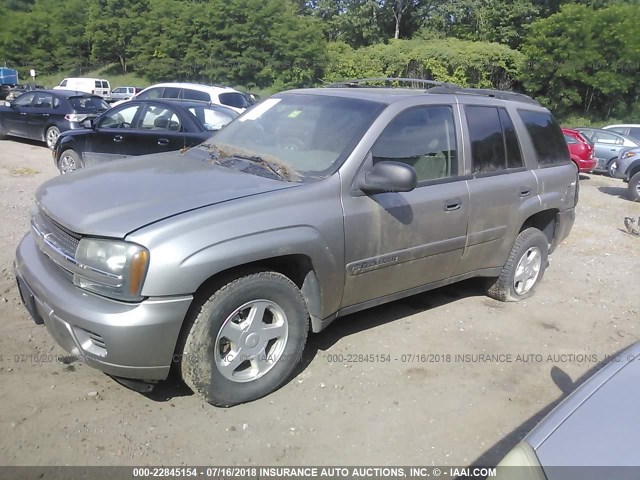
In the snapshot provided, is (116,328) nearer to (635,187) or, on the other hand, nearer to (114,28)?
(635,187)

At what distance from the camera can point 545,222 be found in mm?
5441

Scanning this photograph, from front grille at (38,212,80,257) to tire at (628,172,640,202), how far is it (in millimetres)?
12319

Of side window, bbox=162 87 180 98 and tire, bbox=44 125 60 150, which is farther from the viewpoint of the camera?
side window, bbox=162 87 180 98

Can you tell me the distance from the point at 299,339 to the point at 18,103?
13.6m

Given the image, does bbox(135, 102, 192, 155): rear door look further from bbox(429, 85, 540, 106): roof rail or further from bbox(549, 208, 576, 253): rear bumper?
bbox(549, 208, 576, 253): rear bumper

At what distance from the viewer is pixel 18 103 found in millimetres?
14055

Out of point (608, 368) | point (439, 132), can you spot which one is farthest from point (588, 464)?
point (439, 132)

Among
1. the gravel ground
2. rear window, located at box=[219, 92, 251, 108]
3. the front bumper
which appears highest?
the front bumper

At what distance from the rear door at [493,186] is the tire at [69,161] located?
6888 mm

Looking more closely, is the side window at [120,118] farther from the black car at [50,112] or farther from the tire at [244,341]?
the tire at [244,341]

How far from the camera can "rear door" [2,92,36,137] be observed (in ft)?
44.9

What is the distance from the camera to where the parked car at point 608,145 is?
17.1m

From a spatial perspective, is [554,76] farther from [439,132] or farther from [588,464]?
[588,464]

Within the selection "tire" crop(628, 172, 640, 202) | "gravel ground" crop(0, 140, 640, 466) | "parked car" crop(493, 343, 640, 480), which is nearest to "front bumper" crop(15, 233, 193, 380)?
"gravel ground" crop(0, 140, 640, 466)
